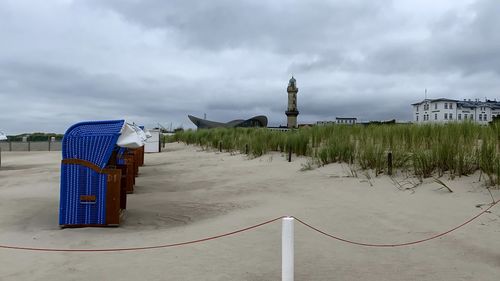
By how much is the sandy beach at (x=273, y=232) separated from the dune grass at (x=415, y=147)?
1.18ft

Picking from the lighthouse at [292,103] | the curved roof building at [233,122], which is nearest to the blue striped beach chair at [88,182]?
the lighthouse at [292,103]

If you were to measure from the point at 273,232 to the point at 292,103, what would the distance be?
77961mm

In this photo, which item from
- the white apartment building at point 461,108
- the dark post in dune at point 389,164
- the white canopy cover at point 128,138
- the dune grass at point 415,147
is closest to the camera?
the white canopy cover at point 128,138

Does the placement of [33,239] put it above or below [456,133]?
below

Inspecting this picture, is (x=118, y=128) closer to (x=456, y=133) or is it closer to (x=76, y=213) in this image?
(x=76, y=213)

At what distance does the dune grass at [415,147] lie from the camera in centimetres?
864

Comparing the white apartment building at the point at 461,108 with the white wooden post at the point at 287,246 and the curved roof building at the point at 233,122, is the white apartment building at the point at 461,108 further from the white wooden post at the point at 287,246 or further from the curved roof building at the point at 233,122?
the white wooden post at the point at 287,246

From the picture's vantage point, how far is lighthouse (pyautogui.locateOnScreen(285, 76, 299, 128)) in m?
83.0

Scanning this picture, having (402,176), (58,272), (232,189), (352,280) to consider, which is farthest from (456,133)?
(58,272)

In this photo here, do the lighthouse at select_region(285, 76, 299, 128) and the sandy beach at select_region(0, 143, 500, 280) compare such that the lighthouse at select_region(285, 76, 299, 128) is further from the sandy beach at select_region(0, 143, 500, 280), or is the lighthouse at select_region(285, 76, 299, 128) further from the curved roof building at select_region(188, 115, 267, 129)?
the sandy beach at select_region(0, 143, 500, 280)

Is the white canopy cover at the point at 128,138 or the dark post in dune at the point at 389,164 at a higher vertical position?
the white canopy cover at the point at 128,138

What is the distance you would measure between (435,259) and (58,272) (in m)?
A: 4.27

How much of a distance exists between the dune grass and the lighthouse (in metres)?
67.2

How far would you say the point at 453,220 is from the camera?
265 inches
